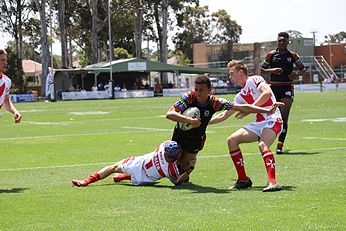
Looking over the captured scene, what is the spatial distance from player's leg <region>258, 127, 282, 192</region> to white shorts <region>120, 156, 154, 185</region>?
169cm

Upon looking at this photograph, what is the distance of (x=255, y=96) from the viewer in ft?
35.1

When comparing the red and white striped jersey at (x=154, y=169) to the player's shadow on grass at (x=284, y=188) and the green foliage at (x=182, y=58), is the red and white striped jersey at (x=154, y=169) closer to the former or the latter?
the player's shadow on grass at (x=284, y=188)

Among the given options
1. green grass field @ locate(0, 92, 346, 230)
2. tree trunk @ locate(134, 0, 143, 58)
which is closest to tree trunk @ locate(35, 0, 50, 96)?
tree trunk @ locate(134, 0, 143, 58)

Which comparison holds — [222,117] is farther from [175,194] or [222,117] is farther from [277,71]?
[277,71]

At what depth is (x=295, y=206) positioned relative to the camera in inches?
323

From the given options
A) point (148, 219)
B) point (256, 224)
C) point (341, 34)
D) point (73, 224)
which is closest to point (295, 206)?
point (256, 224)

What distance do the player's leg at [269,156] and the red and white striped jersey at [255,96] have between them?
206 millimetres

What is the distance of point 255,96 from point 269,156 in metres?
1.08

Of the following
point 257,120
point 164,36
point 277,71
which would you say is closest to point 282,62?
point 277,71

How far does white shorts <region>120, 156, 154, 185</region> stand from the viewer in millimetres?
10695

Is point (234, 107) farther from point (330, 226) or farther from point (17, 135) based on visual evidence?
point (17, 135)

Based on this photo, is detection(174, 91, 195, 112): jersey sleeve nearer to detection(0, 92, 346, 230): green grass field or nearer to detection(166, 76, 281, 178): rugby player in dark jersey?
detection(166, 76, 281, 178): rugby player in dark jersey

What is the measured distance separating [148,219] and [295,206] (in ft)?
5.46

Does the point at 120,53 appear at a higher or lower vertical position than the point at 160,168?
higher
